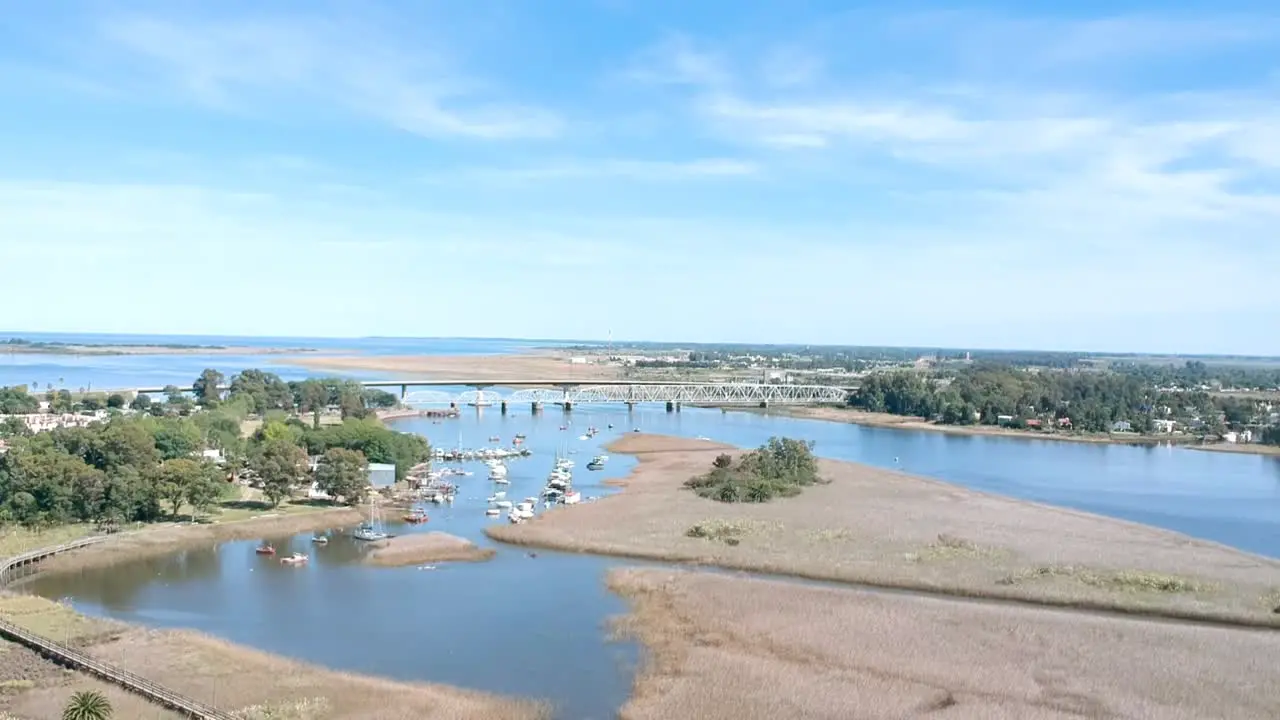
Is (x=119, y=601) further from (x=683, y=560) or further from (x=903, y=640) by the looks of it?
(x=903, y=640)

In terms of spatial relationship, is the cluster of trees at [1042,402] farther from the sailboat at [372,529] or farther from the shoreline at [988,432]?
the sailboat at [372,529]

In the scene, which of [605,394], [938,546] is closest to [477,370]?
[605,394]

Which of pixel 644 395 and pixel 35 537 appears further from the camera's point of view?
pixel 644 395

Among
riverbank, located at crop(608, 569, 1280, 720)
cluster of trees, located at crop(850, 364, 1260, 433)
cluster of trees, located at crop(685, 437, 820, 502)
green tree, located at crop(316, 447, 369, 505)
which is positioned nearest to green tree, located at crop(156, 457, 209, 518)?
green tree, located at crop(316, 447, 369, 505)

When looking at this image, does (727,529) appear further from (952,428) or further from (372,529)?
(952,428)

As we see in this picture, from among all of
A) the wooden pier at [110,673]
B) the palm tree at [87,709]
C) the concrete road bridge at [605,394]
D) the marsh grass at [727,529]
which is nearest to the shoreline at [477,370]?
the concrete road bridge at [605,394]

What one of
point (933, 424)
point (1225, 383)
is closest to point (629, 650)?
point (933, 424)
